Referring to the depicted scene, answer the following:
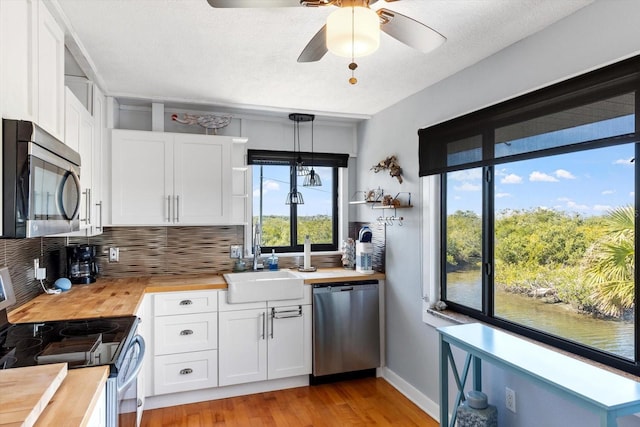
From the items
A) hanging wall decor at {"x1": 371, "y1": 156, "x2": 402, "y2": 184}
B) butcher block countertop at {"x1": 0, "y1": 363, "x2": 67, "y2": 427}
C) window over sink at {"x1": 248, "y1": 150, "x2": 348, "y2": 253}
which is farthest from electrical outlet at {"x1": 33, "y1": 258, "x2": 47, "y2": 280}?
hanging wall decor at {"x1": 371, "y1": 156, "x2": 402, "y2": 184}

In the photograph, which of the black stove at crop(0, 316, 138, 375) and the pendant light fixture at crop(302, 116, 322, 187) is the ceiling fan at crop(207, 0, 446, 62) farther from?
the pendant light fixture at crop(302, 116, 322, 187)

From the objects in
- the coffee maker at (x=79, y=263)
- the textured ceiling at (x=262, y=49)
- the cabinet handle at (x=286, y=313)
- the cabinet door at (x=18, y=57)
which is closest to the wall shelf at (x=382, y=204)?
the textured ceiling at (x=262, y=49)

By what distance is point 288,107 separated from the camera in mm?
3447

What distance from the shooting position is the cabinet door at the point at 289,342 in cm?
316

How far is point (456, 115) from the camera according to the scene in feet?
8.63

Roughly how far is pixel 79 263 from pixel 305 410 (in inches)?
79.3

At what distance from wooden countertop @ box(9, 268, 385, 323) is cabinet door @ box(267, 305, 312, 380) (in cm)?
30

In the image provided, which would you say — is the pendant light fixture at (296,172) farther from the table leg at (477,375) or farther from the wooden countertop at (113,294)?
the table leg at (477,375)

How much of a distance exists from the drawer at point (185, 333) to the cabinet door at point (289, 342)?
46 cm

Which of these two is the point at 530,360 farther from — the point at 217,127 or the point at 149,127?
the point at 149,127

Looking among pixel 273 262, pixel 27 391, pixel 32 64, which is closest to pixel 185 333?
pixel 273 262

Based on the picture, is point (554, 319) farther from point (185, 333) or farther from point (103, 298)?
point (103, 298)

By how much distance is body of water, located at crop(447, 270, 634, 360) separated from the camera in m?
1.76

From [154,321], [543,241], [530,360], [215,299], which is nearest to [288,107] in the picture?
[215,299]
